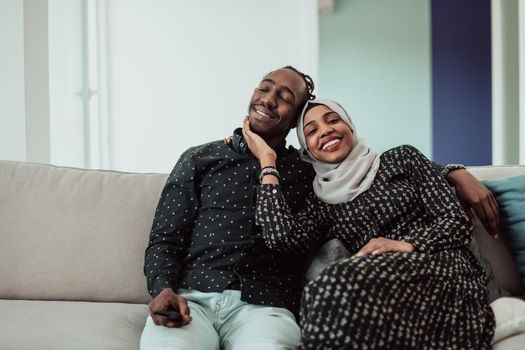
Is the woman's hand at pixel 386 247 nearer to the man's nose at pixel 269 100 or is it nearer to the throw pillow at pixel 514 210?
the throw pillow at pixel 514 210

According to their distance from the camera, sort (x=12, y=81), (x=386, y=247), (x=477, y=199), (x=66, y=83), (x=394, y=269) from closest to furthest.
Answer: (x=394, y=269) → (x=386, y=247) → (x=477, y=199) → (x=12, y=81) → (x=66, y=83)

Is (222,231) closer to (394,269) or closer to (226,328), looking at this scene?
(226,328)

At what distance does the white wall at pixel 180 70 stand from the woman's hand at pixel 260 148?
2.34 metres

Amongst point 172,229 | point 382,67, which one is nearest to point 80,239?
point 172,229

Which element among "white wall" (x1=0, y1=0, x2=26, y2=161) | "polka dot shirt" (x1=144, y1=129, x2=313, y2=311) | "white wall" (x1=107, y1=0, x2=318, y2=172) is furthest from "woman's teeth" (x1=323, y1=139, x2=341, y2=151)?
"white wall" (x1=107, y1=0, x2=318, y2=172)

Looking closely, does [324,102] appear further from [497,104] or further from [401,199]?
[497,104]

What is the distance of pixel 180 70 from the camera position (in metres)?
4.18

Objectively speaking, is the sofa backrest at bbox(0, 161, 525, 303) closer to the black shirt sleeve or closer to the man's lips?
the black shirt sleeve

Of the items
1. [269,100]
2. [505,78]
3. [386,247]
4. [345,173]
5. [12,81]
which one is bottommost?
[386,247]

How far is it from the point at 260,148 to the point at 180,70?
2.57m

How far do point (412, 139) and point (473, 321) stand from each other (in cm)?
513

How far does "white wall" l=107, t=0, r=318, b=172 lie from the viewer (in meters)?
4.16

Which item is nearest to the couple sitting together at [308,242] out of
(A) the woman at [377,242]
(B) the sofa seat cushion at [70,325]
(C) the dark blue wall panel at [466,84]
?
(A) the woman at [377,242]

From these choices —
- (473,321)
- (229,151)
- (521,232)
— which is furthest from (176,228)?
(521,232)
